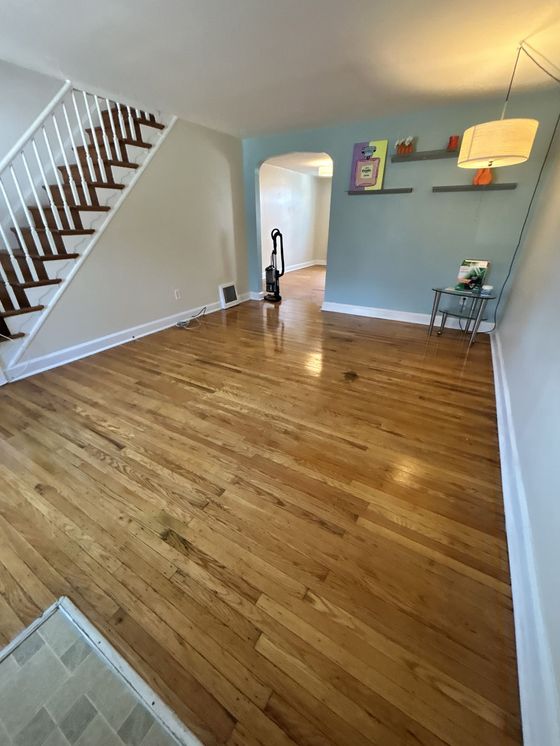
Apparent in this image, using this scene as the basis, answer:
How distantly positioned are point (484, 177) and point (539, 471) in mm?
3296

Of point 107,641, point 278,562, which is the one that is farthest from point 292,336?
point 107,641

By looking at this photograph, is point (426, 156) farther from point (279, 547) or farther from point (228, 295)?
point (279, 547)

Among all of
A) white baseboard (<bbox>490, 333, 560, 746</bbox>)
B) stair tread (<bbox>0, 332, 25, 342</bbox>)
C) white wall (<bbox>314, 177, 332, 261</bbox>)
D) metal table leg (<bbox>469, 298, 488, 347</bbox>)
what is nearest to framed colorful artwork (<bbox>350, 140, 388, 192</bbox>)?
metal table leg (<bbox>469, 298, 488, 347</bbox>)

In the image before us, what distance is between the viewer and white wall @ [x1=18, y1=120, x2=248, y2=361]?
10.0 ft

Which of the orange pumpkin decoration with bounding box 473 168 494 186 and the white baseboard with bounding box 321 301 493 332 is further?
the white baseboard with bounding box 321 301 493 332

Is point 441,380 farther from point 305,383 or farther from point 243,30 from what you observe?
point 243,30

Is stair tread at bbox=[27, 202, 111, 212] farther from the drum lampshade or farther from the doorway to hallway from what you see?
the drum lampshade

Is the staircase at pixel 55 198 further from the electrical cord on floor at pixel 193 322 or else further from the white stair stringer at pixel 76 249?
the electrical cord on floor at pixel 193 322

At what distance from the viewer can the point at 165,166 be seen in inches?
138

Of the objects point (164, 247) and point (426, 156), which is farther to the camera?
point (164, 247)

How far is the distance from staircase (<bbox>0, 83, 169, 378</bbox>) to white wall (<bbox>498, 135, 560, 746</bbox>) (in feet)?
12.1

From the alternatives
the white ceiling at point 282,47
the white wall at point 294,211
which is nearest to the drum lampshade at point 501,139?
the white ceiling at point 282,47

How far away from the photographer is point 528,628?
1001 millimetres

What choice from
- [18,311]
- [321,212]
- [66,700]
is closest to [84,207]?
[18,311]
